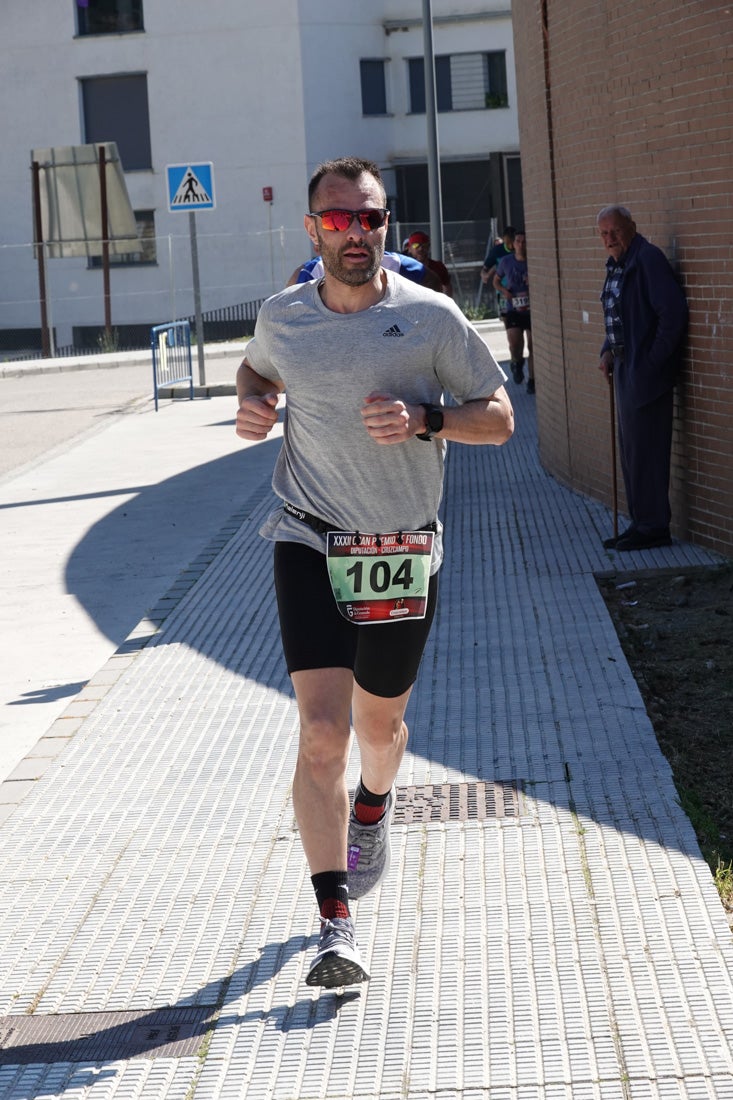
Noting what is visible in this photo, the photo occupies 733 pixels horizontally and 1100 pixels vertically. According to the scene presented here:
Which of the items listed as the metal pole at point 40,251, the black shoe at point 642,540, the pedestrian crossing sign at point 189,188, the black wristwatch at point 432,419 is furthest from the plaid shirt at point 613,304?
the metal pole at point 40,251

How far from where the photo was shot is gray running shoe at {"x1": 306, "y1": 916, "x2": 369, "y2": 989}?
402 centimetres

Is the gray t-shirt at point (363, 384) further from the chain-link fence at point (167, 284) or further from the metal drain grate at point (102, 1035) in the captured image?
the chain-link fence at point (167, 284)

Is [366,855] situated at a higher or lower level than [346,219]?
lower

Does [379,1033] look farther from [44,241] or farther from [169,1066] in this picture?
[44,241]

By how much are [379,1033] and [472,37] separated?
43.1 metres

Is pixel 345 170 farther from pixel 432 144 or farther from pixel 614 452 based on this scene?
pixel 432 144

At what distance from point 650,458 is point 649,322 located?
30.5 inches

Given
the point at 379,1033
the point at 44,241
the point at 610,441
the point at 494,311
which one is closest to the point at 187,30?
the point at 44,241

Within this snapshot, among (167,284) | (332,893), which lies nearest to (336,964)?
(332,893)

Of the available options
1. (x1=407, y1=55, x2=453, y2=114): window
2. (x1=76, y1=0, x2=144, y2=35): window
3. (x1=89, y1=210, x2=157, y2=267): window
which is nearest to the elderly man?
(x1=89, y1=210, x2=157, y2=267): window

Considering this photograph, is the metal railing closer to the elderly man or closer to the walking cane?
the walking cane

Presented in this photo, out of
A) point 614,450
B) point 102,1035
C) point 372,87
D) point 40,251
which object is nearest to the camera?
point 102,1035

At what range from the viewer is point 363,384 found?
418 cm

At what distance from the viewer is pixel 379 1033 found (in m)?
3.88
